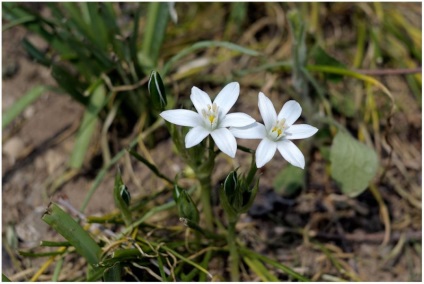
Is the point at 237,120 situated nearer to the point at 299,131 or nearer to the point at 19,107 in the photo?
the point at 299,131

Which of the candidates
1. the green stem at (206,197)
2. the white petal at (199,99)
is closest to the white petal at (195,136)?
the white petal at (199,99)

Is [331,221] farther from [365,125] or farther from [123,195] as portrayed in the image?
[123,195]

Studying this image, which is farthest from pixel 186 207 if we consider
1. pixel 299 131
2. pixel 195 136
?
pixel 299 131

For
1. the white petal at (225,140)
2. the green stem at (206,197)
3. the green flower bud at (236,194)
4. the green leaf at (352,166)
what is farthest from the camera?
the green leaf at (352,166)

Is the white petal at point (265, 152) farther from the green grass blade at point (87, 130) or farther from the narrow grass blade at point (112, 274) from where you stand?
the green grass blade at point (87, 130)

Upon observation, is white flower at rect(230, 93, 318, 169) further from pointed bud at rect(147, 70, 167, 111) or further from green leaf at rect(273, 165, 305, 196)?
green leaf at rect(273, 165, 305, 196)

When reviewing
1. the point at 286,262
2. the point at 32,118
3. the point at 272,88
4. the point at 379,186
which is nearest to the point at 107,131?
the point at 32,118
